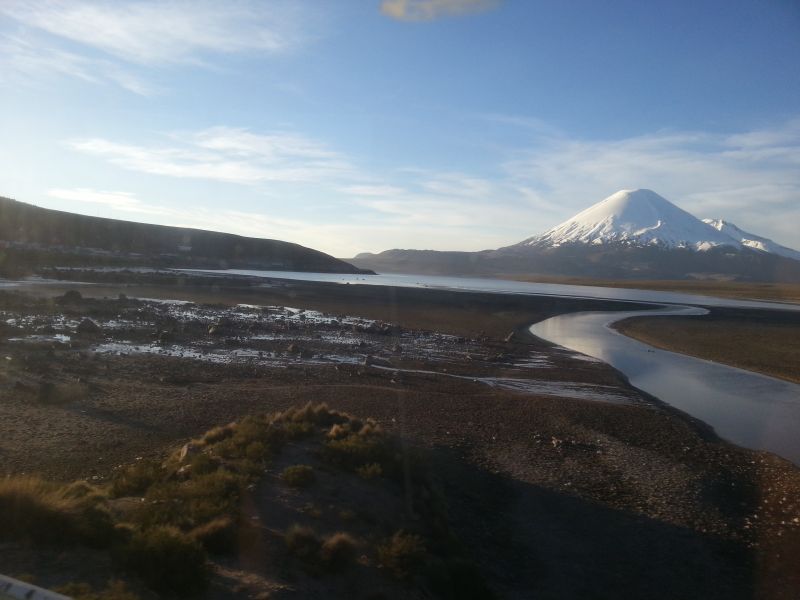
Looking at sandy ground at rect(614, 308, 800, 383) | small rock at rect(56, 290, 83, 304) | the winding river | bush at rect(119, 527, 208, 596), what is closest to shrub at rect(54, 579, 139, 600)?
bush at rect(119, 527, 208, 596)

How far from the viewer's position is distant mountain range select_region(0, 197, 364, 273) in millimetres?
79625

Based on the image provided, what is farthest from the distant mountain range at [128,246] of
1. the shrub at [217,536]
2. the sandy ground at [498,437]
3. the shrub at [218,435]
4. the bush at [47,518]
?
the shrub at [217,536]

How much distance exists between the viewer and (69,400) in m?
14.4

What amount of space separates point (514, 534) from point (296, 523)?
11.4 feet

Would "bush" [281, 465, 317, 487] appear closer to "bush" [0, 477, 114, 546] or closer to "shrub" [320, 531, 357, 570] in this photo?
"shrub" [320, 531, 357, 570]

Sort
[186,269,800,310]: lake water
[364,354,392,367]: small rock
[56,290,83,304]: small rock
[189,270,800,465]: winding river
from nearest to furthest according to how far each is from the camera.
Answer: [189,270,800,465]: winding river < [364,354,392,367]: small rock < [56,290,83,304]: small rock < [186,269,800,310]: lake water

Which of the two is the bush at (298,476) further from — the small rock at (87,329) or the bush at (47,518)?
the small rock at (87,329)

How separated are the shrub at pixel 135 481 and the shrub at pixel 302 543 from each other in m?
2.28

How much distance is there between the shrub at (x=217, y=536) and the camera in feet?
21.8

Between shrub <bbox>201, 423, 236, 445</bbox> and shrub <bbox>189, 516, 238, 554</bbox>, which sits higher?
shrub <bbox>189, 516, 238, 554</bbox>

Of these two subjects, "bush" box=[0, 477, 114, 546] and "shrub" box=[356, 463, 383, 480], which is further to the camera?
"shrub" box=[356, 463, 383, 480]

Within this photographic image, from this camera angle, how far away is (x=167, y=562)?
588cm

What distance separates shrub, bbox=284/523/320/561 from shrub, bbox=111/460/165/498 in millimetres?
2284

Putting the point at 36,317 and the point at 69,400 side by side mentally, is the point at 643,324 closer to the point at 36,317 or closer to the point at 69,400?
the point at 36,317
